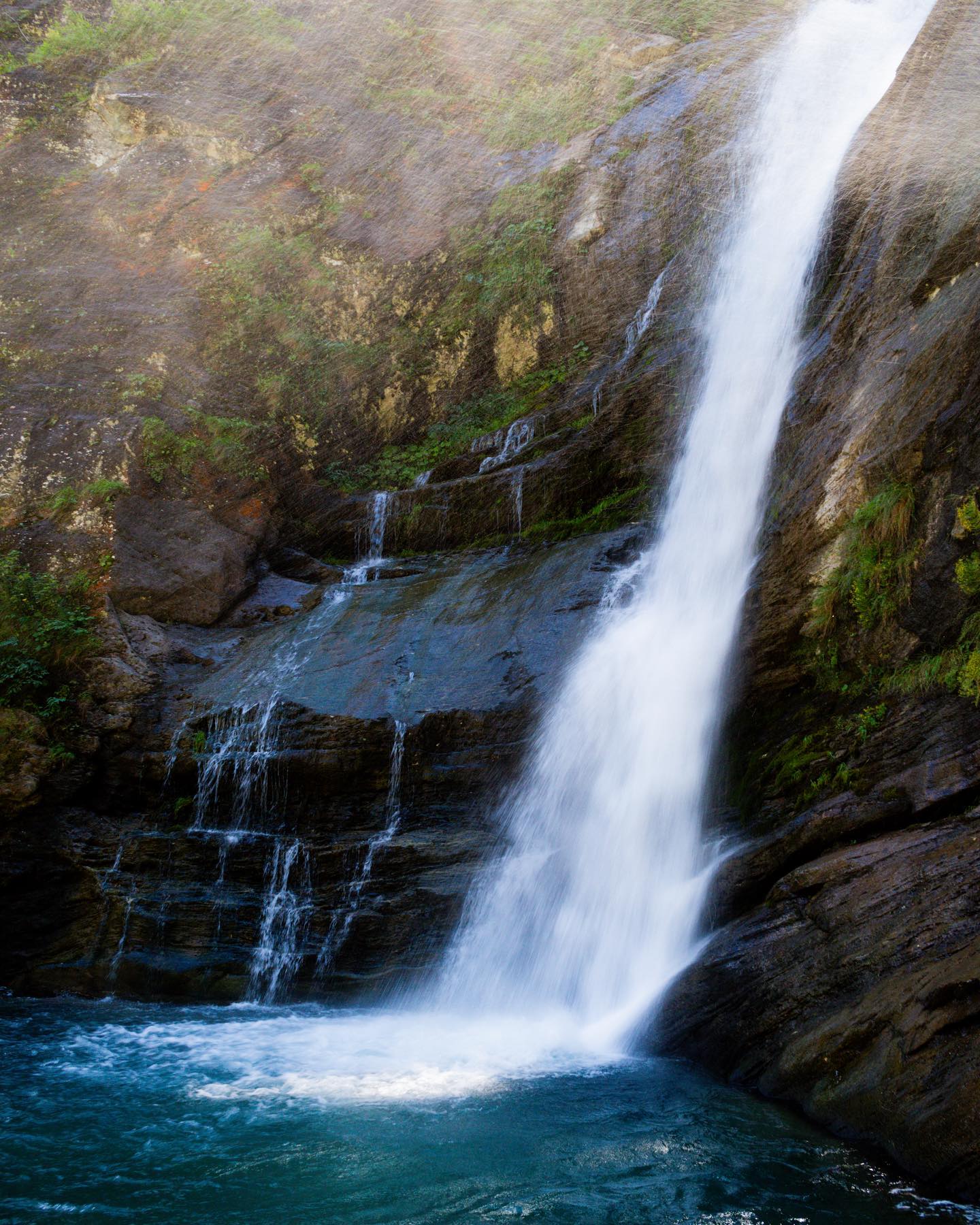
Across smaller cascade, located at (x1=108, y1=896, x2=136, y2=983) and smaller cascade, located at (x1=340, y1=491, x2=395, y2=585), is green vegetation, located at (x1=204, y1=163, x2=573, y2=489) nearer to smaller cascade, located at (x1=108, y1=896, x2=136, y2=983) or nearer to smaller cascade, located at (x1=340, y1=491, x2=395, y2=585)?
smaller cascade, located at (x1=340, y1=491, x2=395, y2=585)

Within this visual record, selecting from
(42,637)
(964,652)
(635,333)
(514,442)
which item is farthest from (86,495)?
(964,652)

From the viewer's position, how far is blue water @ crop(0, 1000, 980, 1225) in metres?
4.75

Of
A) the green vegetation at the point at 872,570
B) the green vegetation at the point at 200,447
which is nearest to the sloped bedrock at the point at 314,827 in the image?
the green vegetation at the point at 872,570

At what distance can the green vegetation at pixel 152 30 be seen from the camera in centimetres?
1989

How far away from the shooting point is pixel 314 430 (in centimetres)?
1677

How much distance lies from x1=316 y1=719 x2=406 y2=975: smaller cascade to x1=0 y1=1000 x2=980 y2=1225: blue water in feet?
6.40

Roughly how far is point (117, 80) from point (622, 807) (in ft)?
65.4

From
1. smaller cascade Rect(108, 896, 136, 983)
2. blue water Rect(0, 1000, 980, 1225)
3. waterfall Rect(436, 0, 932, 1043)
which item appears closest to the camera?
blue water Rect(0, 1000, 980, 1225)

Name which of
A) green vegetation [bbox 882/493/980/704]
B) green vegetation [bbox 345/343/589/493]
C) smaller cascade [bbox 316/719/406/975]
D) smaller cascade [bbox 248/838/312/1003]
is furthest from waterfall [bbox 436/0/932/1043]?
green vegetation [bbox 345/343/589/493]

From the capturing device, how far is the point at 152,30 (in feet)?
67.2

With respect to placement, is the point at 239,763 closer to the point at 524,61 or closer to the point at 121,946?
the point at 121,946

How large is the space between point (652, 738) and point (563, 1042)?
3181 mm

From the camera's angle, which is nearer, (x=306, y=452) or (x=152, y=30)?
(x=306, y=452)

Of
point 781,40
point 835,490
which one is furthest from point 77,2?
point 835,490
